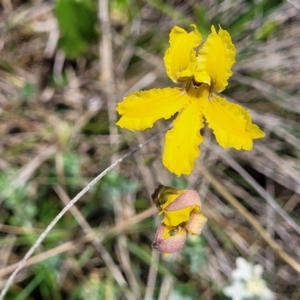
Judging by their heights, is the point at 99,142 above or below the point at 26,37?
below

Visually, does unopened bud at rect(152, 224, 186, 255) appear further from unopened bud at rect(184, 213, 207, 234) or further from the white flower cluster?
the white flower cluster

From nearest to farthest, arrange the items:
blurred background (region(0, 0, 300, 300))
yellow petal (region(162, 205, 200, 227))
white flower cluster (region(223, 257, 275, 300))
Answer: yellow petal (region(162, 205, 200, 227)) → white flower cluster (region(223, 257, 275, 300)) → blurred background (region(0, 0, 300, 300))

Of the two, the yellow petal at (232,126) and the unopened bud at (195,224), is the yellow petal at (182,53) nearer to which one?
the yellow petal at (232,126)

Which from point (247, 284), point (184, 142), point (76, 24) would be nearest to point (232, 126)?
point (184, 142)

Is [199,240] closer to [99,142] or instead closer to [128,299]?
[128,299]

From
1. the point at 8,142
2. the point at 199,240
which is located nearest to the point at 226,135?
the point at 199,240

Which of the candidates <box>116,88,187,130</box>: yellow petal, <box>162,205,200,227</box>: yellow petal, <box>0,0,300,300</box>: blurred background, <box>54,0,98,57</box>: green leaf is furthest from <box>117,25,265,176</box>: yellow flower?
<box>54,0,98,57</box>: green leaf
